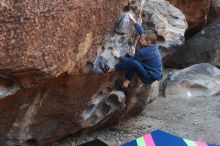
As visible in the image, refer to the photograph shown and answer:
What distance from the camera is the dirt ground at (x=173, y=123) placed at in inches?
222

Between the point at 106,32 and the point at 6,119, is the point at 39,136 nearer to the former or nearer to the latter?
the point at 6,119

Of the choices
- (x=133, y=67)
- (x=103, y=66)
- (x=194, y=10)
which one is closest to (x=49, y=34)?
(x=103, y=66)

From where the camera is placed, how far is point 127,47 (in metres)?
5.07

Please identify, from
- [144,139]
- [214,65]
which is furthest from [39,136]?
[214,65]

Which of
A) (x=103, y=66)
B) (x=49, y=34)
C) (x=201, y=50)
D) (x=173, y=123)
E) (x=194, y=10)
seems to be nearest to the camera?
(x=49, y=34)

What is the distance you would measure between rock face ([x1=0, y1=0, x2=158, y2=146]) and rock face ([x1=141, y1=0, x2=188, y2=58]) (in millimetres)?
1169

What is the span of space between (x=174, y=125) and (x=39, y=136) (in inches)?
77.2

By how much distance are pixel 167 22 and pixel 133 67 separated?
2.06 metres

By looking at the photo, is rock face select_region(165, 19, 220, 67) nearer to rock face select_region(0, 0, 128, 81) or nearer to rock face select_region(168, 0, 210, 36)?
rock face select_region(168, 0, 210, 36)

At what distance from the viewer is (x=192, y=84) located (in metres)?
7.09

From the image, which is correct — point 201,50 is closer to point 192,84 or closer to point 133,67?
point 192,84

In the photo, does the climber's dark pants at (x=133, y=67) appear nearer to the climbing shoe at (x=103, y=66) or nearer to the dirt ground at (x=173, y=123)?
the climbing shoe at (x=103, y=66)

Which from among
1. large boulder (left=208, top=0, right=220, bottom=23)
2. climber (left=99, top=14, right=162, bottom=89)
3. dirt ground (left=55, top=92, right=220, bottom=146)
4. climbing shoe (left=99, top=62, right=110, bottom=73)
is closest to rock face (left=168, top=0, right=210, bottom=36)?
large boulder (left=208, top=0, right=220, bottom=23)

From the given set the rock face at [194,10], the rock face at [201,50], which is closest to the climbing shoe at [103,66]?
the rock face at [201,50]
